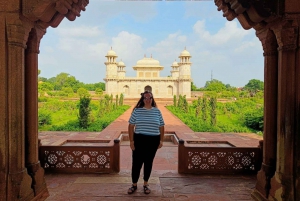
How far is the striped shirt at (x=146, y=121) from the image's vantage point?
3.36 meters

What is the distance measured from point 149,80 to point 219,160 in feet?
129

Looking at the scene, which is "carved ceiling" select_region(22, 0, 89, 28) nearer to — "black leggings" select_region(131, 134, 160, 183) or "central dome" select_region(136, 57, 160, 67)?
"black leggings" select_region(131, 134, 160, 183)

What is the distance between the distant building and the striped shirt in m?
37.8

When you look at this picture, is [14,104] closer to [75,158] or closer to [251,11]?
[75,158]

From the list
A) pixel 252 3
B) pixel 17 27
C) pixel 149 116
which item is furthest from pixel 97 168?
pixel 252 3

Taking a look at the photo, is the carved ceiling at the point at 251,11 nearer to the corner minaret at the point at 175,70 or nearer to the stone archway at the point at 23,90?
the stone archway at the point at 23,90

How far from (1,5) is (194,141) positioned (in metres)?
6.29

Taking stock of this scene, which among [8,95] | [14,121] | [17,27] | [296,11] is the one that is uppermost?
[296,11]

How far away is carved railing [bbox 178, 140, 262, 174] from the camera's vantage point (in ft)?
14.0

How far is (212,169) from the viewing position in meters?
4.29

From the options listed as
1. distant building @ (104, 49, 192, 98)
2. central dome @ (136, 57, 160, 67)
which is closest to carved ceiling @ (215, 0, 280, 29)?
distant building @ (104, 49, 192, 98)

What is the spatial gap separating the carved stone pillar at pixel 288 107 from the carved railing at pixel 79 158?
96.5 inches

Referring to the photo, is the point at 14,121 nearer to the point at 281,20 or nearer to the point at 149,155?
the point at 149,155

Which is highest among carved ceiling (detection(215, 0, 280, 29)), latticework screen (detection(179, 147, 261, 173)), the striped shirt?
carved ceiling (detection(215, 0, 280, 29))
